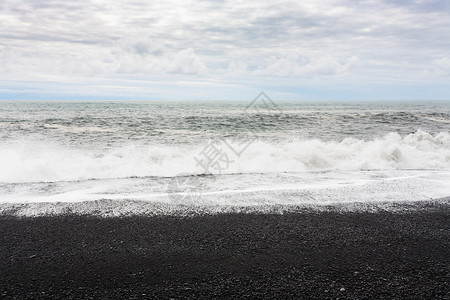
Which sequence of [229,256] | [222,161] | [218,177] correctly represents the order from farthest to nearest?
[222,161] < [218,177] < [229,256]

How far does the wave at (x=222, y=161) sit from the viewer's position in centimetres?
987

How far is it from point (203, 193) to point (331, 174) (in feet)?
14.6

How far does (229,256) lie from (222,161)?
7.90 m

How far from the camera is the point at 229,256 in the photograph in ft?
→ 13.7

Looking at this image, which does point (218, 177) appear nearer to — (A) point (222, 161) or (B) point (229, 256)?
(A) point (222, 161)

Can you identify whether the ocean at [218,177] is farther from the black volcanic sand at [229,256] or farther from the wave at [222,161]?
the black volcanic sand at [229,256]

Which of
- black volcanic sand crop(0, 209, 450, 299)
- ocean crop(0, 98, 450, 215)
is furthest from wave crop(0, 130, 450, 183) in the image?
black volcanic sand crop(0, 209, 450, 299)

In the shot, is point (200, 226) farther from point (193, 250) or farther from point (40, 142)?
point (40, 142)

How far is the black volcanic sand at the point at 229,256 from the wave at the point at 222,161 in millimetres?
4733

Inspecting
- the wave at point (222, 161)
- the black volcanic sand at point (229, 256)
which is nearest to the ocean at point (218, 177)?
the wave at point (222, 161)

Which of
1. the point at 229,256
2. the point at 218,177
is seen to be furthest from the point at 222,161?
the point at 229,256

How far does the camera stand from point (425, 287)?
350 cm

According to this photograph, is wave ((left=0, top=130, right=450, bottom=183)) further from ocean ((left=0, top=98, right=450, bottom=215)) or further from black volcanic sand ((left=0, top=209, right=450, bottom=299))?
black volcanic sand ((left=0, top=209, right=450, bottom=299))

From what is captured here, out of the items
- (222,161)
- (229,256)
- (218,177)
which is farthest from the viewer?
(222,161)
